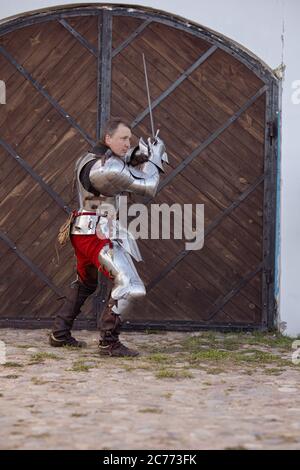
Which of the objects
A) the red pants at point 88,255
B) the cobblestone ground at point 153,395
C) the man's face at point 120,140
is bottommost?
the cobblestone ground at point 153,395

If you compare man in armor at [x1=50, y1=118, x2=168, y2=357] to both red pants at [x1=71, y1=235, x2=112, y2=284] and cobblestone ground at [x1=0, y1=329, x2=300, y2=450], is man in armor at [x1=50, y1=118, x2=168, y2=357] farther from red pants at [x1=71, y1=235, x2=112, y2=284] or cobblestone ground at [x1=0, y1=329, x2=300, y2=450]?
cobblestone ground at [x1=0, y1=329, x2=300, y2=450]

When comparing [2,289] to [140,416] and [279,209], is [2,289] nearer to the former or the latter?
[279,209]

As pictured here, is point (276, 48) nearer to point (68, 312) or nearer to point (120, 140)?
point (120, 140)

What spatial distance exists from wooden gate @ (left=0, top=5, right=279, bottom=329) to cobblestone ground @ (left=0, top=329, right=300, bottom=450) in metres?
0.41

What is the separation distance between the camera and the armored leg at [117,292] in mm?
5379

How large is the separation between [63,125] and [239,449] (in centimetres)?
409

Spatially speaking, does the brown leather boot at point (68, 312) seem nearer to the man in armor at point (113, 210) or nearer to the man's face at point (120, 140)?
the man in armor at point (113, 210)

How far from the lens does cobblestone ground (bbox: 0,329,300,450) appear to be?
11.1 feet

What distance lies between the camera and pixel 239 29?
22.0 ft

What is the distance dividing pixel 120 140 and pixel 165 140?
1315 millimetres

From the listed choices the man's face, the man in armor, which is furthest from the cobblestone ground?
the man's face

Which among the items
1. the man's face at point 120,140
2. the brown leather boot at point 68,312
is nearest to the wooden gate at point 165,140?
the brown leather boot at point 68,312

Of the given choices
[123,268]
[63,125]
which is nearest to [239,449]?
[123,268]

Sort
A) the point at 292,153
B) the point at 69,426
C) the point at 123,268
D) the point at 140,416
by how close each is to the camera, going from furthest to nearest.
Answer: the point at 292,153 → the point at 123,268 → the point at 140,416 → the point at 69,426
